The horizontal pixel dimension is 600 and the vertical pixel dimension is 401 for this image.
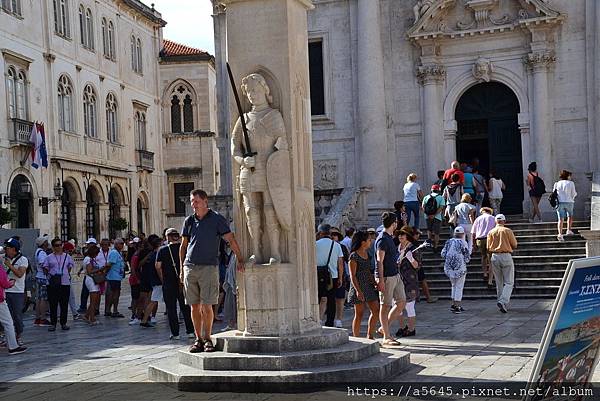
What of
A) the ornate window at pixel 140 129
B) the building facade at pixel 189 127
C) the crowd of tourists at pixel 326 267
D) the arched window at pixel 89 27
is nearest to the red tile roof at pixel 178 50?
the building facade at pixel 189 127

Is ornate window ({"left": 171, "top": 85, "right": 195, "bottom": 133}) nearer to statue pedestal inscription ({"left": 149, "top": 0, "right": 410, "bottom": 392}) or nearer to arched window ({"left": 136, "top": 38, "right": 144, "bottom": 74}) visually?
arched window ({"left": 136, "top": 38, "right": 144, "bottom": 74})

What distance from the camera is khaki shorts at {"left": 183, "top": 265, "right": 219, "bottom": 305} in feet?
34.0

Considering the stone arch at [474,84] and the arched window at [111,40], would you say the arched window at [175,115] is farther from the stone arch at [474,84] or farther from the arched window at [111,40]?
the stone arch at [474,84]

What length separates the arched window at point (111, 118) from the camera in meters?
44.4

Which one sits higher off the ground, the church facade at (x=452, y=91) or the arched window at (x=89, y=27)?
the arched window at (x=89, y=27)

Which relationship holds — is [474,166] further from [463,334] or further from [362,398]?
[362,398]

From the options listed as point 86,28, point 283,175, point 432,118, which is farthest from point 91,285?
point 86,28

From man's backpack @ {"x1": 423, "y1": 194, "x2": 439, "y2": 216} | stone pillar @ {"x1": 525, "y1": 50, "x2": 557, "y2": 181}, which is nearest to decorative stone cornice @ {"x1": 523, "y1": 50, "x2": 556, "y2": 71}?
stone pillar @ {"x1": 525, "y1": 50, "x2": 557, "y2": 181}

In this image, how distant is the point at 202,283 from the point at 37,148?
27.0 metres

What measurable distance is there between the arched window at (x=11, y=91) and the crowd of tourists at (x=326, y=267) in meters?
14.6

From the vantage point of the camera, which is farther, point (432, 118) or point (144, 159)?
point (144, 159)

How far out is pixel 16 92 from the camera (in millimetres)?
35469

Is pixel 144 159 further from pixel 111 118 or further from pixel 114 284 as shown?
pixel 114 284

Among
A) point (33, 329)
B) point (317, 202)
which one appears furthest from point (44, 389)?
point (317, 202)
